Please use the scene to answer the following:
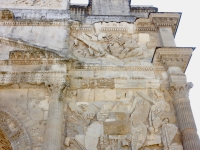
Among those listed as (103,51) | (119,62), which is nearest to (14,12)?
(103,51)

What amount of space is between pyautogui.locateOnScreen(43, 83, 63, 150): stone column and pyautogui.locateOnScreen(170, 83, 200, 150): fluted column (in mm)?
3014

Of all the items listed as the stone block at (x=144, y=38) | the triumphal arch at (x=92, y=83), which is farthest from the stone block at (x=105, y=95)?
the stone block at (x=144, y=38)

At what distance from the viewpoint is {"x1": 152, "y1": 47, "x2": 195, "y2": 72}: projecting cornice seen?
9.07 m

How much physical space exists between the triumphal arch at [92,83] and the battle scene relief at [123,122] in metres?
0.02

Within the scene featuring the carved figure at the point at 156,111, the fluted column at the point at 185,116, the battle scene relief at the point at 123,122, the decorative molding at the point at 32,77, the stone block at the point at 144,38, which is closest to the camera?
the fluted column at the point at 185,116

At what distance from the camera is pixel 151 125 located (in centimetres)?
784

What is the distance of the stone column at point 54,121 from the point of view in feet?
23.1

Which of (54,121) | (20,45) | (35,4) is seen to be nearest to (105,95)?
(54,121)

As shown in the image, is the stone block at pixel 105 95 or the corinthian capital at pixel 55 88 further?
the stone block at pixel 105 95

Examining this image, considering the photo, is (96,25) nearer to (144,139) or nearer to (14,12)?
(14,12)

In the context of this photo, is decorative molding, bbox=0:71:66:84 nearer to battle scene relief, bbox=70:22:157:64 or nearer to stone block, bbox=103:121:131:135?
battle scene relief, bbox=70:22:157:64

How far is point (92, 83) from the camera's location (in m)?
8.68

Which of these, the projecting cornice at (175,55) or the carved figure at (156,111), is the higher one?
the projecting cornice at (175,55)

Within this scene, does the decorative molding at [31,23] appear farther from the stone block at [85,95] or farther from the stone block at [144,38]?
the stone block at [85,95]
